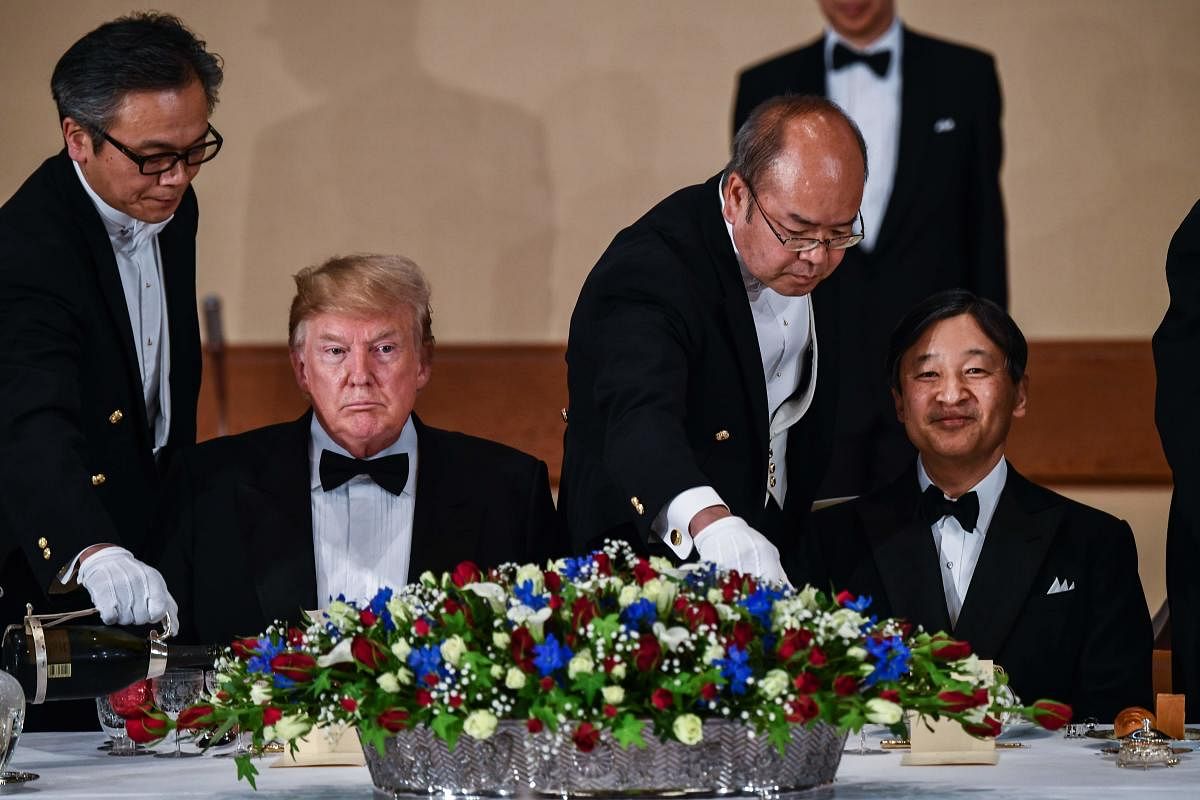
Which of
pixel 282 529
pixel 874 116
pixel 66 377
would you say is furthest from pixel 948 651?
pixel 874 116

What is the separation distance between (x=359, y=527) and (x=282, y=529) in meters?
0.15

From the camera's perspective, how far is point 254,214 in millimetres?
5062

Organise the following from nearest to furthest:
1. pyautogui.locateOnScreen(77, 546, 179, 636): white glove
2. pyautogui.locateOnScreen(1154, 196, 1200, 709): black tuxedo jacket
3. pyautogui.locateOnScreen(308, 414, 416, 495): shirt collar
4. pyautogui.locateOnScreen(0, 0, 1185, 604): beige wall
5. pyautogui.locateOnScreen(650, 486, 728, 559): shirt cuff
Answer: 1. pyautogui.locateOnScreen(650, 486, 728, 559): shirt cuff
2. pyautogui.locateOnScreen(77, 546, 179, 636): white glove
3. pyautogui.locateOnScreen(1154, 196, 1200, 709): black tuxedo jacket
4. pyautogui.locateOnScreen(308, 414, 416, 495): shirt collar
5. pyautogui.locateOnScreen(0, 0, 1185, 604): beige wall

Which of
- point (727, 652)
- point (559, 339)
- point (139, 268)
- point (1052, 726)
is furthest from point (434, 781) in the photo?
point (559, 339)

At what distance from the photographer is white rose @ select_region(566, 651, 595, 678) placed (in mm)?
1672

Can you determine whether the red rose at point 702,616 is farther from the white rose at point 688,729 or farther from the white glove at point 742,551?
the white glove at point 742,551

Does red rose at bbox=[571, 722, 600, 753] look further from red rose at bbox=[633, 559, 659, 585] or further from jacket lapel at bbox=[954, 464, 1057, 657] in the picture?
jacket lapel at bbox=[954, 464, 1057, 657]

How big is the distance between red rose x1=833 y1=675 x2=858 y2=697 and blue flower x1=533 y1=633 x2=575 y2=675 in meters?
0.26

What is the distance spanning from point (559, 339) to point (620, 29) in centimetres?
87

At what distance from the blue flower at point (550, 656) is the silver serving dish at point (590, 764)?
0.06m

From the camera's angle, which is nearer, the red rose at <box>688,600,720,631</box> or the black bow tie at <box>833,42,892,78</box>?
the red rose at <box>688,600,720,631</box>

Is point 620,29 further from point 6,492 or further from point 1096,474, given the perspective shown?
point 6,492

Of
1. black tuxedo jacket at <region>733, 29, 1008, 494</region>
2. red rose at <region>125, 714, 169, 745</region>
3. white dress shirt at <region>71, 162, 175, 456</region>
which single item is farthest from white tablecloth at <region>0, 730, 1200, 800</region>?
black tuxedo jacket at <region>733, 29, 1008, 494</region>

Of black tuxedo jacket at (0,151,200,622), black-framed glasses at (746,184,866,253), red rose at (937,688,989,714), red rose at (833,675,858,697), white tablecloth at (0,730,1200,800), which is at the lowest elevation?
white tablecloth at (0,730,1200,800)
